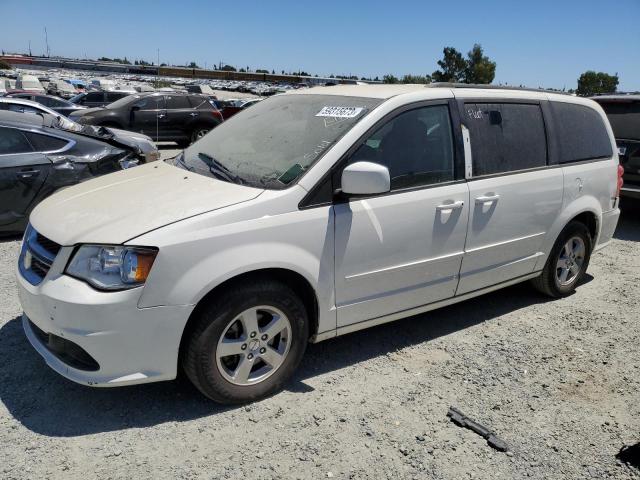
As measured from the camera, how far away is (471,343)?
4.08 m

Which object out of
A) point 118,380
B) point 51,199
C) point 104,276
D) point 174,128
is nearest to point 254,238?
point 104,276

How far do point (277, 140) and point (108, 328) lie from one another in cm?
160

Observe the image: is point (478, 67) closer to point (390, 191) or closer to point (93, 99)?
point (93, 99)

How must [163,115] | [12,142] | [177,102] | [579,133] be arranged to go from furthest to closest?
[177,102], [163,115], [12,142], [579,133]

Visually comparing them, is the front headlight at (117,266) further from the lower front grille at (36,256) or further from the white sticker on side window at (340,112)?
the white sticker on side window at (340,112)

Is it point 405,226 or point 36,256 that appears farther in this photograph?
point 405,226

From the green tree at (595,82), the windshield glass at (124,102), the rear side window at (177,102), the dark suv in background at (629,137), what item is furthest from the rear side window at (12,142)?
the green tree at (595,82)

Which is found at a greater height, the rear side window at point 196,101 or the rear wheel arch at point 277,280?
the rear side window at point 196,101

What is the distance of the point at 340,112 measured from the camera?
11.5 ft

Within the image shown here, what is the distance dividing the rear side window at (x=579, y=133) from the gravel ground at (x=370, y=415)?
5.09 feet

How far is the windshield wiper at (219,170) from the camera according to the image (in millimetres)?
3273

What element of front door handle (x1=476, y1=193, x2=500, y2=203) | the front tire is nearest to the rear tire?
front door handle (x1=476, y1=193, x2=500, y2=203)

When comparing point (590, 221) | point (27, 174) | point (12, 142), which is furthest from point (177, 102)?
point (590, 221)

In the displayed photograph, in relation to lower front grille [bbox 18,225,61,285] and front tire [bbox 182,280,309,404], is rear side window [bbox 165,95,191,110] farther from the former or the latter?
front tire [bbox 182,280,309,404]
